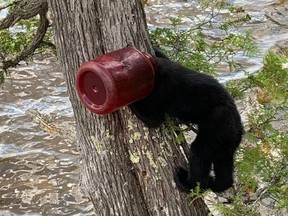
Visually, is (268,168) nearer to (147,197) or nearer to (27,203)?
(147,197)

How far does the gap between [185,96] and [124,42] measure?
33cm

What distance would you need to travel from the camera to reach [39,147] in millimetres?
5820

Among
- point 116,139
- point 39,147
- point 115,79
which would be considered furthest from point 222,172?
point 39,147

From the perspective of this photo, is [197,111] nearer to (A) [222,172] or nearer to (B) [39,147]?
(A) [222,172]

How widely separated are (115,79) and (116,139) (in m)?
0.42

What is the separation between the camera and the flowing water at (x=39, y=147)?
5.27 metres

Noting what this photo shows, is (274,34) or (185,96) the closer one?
(185,96)

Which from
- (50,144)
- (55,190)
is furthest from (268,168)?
(50,144)

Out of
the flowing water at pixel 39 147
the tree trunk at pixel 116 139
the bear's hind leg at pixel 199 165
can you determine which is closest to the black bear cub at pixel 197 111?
the bear's hind leg at pixel 199 165

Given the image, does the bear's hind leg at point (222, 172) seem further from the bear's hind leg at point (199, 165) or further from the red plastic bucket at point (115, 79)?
the red plastic bucket at point (115, 79)

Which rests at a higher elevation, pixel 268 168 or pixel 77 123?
pixel 77 123

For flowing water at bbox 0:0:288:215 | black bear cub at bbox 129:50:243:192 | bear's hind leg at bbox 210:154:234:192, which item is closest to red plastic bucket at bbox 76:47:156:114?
black bear cub at bbox 129:50:243:192

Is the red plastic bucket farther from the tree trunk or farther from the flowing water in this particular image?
the flowing water

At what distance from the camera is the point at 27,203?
207 inches
